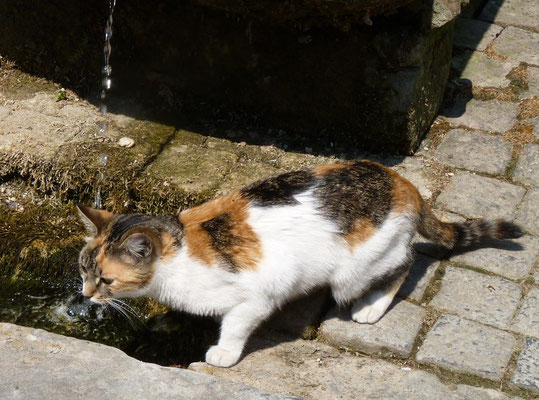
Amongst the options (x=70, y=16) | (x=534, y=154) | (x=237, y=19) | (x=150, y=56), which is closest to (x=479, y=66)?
(x=534, y=154)

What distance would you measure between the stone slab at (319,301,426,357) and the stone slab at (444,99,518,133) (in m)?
1.98

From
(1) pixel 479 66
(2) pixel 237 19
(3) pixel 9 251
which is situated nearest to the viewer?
(3) pixel 9 251

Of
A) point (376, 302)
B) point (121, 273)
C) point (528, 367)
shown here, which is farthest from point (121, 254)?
point (528, 367)

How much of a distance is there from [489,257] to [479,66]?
2345 millimetres

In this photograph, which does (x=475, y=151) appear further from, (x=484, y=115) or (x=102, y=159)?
(x=102, y=159)

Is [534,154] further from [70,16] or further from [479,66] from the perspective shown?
[70,16]

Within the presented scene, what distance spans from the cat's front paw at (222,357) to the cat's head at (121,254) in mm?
489

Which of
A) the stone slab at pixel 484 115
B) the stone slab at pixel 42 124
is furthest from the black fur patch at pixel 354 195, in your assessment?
the stone slab at pixel 42 124

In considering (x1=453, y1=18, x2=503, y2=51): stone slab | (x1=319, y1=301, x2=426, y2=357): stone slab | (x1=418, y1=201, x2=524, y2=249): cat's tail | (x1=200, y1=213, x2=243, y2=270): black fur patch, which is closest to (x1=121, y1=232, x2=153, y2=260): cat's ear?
(x1=200, y1=213, x2=243, y2=270): black fur patch

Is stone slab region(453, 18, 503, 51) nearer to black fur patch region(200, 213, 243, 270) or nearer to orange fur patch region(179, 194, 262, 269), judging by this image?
orange fur patch region(179, 194, 262, 269)

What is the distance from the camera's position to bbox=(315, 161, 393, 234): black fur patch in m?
4.09

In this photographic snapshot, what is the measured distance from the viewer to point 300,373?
4.02 m

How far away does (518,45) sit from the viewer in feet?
22.3

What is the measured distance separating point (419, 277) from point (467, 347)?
0.62 metres
